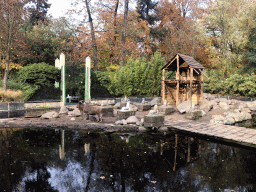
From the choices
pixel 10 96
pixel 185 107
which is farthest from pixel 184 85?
pixel 10 96

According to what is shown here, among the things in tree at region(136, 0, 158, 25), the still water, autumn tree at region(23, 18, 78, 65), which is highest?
tree at region(136, 0, 158, 25)

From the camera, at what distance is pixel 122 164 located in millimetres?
4402

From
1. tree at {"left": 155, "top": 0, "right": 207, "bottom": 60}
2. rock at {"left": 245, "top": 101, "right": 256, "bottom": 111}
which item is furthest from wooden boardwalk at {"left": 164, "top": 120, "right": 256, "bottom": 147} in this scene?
tree at {"left": 155, "top": 0, "right": 207, "bottom": 60}

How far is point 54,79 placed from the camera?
1440cm

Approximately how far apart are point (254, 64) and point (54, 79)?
631 inches

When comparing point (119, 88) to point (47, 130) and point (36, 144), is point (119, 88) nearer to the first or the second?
point (47, 130)

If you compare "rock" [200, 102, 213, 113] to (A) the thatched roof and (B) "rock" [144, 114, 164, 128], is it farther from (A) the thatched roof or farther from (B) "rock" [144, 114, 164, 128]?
(B) "rock" [144, 114, 164, 128]

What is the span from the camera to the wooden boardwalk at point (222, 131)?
20.1 feet

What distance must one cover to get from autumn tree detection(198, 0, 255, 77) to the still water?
17737 millimetres

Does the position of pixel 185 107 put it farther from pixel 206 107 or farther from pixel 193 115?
pixel 206 107

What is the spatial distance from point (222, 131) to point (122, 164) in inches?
170

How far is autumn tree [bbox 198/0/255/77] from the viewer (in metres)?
20.0

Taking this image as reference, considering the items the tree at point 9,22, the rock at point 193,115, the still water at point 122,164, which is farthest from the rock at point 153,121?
the tree at point 9,22

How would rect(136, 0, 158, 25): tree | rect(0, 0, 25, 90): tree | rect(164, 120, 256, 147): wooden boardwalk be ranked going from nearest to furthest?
rect(164, 120, 256, 147): wooden boardwalk, rect(0, 0, 25, 90): tree, rect(136, 0, 158, 25): tree
